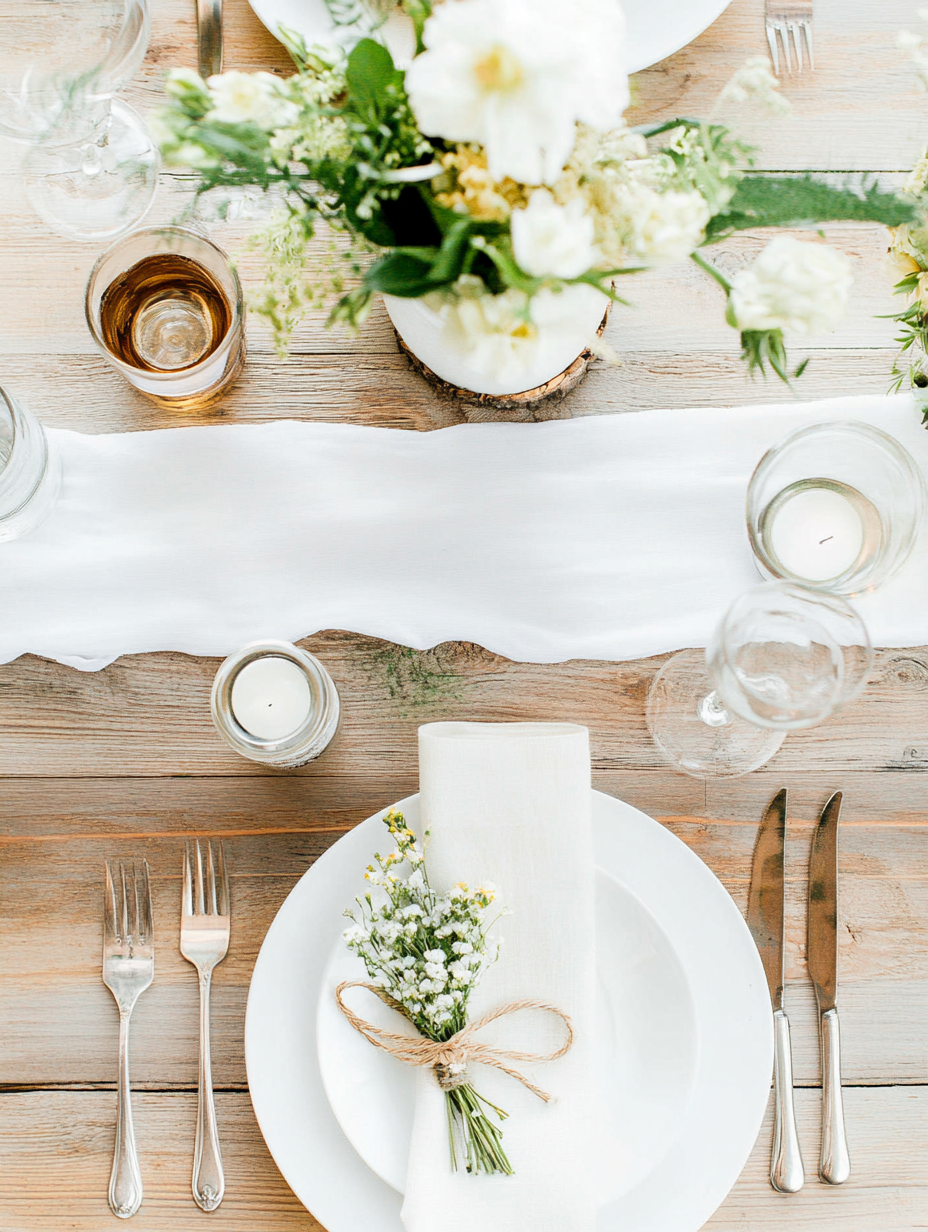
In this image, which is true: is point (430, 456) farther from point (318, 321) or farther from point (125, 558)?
point (125, 558)

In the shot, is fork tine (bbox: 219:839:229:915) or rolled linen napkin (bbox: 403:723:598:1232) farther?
fork tine (bbox: 219:839:229:915)

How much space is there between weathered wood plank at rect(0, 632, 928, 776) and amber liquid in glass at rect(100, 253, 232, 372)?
31 centimetres

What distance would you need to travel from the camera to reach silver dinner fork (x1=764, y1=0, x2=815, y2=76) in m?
0.98

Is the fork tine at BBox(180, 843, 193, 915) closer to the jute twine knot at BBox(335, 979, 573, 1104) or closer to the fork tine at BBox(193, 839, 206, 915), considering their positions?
the fork tine at BBox(193, 839, 206, 915)

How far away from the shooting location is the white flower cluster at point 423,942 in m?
0.81

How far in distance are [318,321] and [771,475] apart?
1.62ft

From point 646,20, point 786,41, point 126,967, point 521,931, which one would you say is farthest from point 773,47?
point 126,967

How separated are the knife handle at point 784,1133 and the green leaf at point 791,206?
77 centimetres

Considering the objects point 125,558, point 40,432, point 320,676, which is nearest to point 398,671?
point 320,676

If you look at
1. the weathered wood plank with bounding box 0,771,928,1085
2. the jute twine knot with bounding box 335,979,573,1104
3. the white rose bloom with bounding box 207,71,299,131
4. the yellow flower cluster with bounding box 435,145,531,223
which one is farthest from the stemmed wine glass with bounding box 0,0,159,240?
the jute twine knot with bounding box 335,979,573,1104

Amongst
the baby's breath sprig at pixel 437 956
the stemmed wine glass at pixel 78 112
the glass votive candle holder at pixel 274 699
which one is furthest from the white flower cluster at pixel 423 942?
the stemmed wine glass at pixel 78 112

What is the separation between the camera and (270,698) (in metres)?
0.92

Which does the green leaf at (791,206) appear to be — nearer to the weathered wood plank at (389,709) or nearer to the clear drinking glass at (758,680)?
the clear drinking glass at (758,680)

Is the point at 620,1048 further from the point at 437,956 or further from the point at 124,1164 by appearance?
the point at 124,1164
